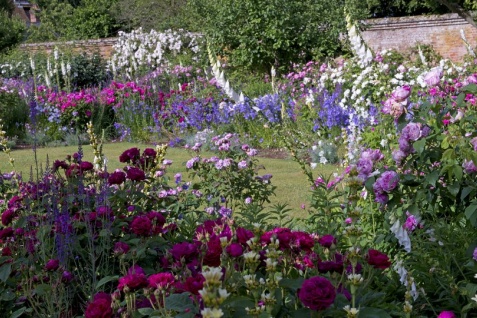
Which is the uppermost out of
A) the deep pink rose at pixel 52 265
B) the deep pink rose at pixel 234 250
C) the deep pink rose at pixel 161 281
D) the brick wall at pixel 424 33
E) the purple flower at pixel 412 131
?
the purple flower at pixel 412 131

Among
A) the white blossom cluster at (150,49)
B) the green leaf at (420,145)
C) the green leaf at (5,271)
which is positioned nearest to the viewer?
the green leaf at (5,271)

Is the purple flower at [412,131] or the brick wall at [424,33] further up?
the purple flower at [412,131]

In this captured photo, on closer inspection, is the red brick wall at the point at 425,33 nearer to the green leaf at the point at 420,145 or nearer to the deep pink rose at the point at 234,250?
the green leaf at the point at 420,145

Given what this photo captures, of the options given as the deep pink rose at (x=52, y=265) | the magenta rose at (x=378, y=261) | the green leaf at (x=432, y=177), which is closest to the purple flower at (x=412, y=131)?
the green leaf at (x=432, y=177)

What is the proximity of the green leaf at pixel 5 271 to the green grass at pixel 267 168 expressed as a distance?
186 cm

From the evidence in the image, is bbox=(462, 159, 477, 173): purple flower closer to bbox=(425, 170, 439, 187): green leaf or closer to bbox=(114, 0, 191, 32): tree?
bbox=(425, 170, 439, 187): green leaf

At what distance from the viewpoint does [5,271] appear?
105 inches

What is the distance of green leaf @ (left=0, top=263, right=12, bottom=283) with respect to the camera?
104 inches

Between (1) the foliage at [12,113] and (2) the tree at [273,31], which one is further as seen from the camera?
(2) the tree at [273,31]

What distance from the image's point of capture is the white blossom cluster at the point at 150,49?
14.8 meters

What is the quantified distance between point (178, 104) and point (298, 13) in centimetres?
563

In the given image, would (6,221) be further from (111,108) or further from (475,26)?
(475,26)

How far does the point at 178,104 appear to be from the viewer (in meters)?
10.7

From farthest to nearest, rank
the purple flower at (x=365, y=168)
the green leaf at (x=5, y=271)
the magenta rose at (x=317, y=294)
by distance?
the purple flower at (x=365, y=168) → the green leaf at (x=5, y=271) → the magenta rose at (x=317, y=294)
